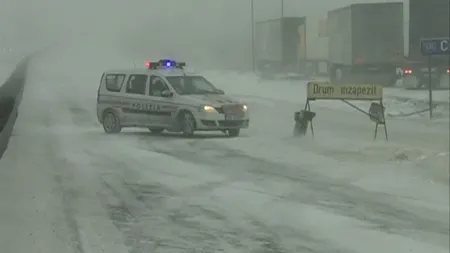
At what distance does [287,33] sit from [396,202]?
199 inches

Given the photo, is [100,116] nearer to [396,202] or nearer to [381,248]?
[396,202]

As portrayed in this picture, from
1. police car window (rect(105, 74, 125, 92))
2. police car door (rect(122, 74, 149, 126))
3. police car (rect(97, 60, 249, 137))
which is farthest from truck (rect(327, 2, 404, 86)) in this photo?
police car window (rect(105, 74, 125, 92))

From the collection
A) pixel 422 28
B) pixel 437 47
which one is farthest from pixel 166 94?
pixel 437 47

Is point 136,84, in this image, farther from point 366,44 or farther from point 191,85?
point 366,44

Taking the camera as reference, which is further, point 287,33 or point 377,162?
point 287,33

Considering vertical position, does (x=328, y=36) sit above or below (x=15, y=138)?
above

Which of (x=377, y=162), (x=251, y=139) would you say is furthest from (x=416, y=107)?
(x=377, y=162)

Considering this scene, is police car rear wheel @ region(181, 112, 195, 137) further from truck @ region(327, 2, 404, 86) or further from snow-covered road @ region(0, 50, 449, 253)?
truck @ region(327, 2, 404, 86)

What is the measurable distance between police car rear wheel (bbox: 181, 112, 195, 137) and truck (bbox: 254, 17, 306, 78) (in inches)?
61.4

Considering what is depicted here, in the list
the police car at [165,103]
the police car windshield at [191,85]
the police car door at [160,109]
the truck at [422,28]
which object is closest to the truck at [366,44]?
the truck at [422,28]

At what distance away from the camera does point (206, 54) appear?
758 centimetres

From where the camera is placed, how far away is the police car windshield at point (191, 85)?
11.9 meters

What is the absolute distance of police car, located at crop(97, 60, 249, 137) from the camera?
1145cm

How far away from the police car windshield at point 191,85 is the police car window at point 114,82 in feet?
2.40
